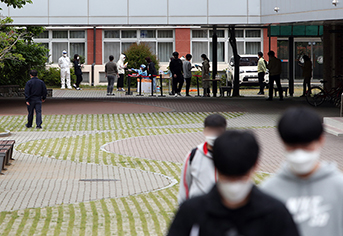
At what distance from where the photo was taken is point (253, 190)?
2191mm

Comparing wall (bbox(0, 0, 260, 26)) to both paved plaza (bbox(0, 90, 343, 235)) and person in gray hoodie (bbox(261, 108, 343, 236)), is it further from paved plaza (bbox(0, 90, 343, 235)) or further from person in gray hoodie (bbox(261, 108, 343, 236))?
person in gray hoodie (bbox(261, 108, 343, 236))

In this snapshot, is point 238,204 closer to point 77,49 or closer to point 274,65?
point 274,65

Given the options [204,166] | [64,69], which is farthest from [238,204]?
[64,69]

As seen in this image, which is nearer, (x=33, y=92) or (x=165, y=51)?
(x=33, y=92)

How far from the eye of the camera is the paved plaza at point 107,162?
23.8ft

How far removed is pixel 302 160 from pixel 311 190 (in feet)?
0.58

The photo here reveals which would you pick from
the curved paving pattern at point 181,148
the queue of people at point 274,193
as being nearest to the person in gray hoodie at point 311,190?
the queue of people at point 274,193

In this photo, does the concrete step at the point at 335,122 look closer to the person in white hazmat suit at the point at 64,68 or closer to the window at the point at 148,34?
the person in white hazmat suit at the point at 64,68

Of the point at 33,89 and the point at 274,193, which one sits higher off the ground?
the point at 33,89

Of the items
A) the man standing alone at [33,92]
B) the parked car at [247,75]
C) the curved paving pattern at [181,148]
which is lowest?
the curved paving pattern at [181,148]

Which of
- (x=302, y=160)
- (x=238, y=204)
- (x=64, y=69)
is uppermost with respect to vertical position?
(x=64, y=69)

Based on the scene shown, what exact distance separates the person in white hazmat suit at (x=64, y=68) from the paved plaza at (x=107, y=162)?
1085 cm

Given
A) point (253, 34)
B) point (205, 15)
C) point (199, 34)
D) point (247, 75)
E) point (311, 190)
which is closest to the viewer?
point (311, 190)

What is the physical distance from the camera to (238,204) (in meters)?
2.15
